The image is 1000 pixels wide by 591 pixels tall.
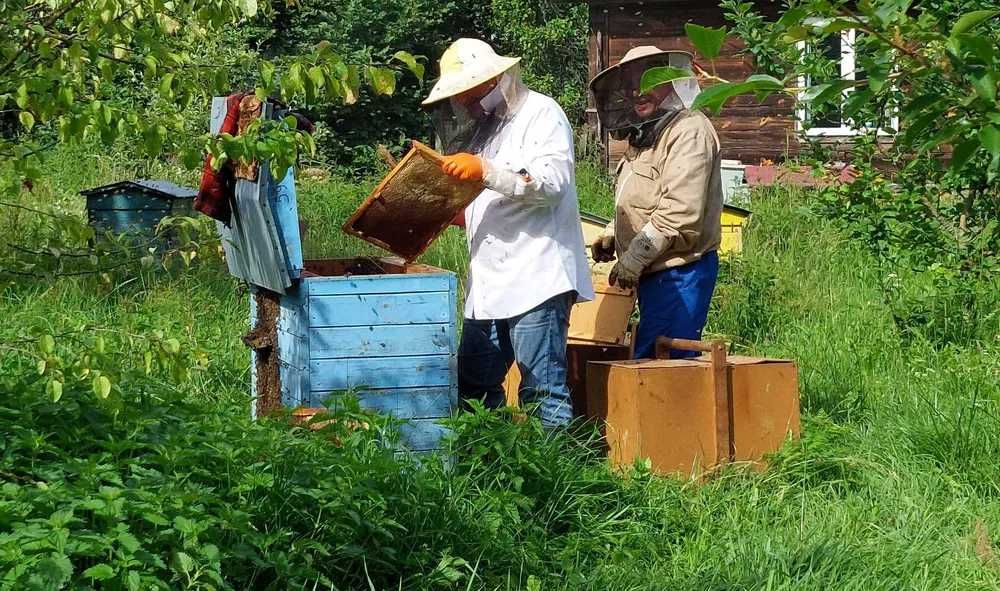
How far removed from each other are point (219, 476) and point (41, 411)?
59 centimetres

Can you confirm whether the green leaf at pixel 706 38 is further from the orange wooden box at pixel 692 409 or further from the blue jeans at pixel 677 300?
the blue jeans at pixel 677 300

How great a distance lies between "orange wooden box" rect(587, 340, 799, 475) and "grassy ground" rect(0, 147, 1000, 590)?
4.6 inches

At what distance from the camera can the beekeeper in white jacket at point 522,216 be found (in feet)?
13.6

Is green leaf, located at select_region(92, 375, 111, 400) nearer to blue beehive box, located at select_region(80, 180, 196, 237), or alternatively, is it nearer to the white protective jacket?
the white protective jacket

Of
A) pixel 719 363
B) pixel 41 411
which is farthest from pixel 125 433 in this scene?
pixel 719 363

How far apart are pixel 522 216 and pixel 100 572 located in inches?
84.1

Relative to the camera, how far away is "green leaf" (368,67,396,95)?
2.83 m

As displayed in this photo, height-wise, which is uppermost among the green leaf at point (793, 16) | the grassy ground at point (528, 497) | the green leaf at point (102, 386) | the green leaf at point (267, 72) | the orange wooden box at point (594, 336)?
the green leaf at point (267, 72)

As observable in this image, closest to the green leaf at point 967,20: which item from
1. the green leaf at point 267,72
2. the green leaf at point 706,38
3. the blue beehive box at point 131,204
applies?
the green leaf at point 706,38

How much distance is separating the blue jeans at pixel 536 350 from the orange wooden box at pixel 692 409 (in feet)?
0.82

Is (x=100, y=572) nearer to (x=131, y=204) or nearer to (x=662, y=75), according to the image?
(x=662, y=75)

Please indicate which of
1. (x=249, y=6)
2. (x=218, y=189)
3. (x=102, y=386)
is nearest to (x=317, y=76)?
(x=249, y=6)

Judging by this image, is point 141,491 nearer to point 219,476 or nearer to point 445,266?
point 219,476

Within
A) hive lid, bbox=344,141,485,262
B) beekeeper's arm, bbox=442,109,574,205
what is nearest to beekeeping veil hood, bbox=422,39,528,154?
beekeeper's arm, bbox=442,109,574,205
